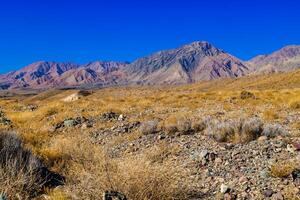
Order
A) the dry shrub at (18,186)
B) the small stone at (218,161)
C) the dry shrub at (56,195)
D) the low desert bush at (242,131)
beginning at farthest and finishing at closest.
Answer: the low desert bush at (242,131) → the small stone at (218,161) → the dry shrub at (56,195) → the dry shrub at (18,186)

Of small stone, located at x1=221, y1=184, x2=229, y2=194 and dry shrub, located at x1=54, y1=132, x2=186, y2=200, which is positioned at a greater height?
dry shrub, located at x1=54, y1=132, x2=186, y2=200

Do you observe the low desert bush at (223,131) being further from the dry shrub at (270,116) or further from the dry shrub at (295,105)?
the dry shrub at (295,105)

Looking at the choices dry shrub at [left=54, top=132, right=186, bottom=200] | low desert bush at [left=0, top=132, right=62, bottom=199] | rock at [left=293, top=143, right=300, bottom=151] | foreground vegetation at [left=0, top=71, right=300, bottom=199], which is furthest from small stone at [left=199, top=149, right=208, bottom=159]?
low desert bush at [left=0, top=132, right=62, bottom=199]

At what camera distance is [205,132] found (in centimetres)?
1259

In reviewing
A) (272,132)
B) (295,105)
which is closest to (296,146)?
(272,132)

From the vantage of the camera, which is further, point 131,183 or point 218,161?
point 218,161

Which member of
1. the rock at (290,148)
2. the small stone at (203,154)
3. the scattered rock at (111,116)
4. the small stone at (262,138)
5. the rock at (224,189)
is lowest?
the rock at (224,189)

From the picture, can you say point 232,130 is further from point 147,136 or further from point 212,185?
point 212,185

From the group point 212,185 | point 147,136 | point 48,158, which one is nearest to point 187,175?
point 212,185

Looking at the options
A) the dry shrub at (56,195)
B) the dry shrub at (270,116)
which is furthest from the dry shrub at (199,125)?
the dry shrub at (56,195)

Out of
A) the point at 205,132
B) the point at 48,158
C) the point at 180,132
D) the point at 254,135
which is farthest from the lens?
the point at 180,132

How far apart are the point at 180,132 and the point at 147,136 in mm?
1096

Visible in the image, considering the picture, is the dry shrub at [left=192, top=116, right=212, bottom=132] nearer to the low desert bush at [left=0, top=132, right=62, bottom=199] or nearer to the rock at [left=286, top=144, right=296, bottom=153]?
the rock at [left=286, top=144, right=296, bottom=153]

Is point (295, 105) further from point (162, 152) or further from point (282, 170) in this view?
point (282, 170)
